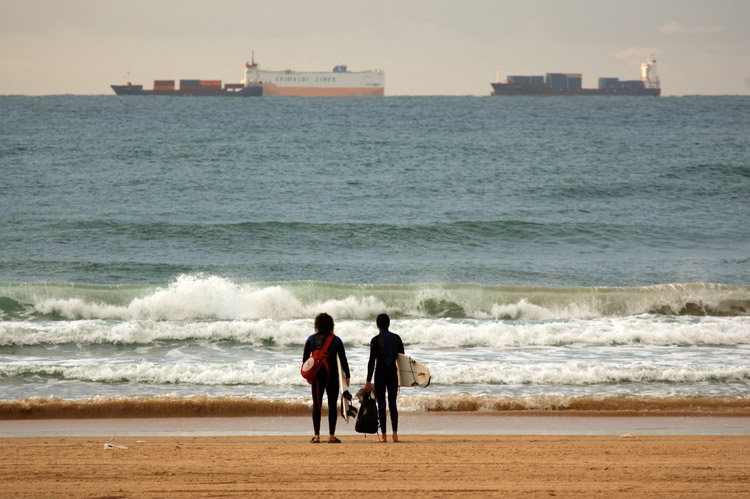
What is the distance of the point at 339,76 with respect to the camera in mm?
139250

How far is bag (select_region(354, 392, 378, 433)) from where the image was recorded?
289 inches

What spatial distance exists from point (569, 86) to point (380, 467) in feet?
468

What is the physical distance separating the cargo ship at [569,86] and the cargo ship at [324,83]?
2323 cm

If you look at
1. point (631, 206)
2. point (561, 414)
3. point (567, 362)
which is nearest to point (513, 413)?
point (561, 414)

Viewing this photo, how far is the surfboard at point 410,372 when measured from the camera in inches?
292

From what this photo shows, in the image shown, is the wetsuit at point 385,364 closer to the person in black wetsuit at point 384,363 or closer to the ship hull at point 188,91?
the person in black wetsuit at point 384,363

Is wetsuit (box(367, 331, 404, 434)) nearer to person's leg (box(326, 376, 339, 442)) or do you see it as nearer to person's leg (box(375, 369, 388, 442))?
person's leg (box(375, 369, 388, 442))

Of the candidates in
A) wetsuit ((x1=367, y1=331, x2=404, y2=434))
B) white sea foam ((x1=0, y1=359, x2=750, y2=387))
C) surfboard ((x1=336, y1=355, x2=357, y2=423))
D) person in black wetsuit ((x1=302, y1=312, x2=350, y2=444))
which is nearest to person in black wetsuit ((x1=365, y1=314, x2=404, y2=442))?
wetsuit ((x1=367, y1=331, x2=404, y2=434))

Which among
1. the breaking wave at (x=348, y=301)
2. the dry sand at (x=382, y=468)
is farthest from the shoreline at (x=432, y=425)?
the breaking wave at (x=348, y=301)

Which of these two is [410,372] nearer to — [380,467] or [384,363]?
[384,363]

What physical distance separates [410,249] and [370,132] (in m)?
31.4

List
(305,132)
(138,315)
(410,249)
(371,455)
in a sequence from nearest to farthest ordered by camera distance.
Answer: (371,455)
(138,315)
(410,249)
(305,132)

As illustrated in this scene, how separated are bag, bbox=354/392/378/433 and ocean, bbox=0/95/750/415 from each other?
2020 millimetres

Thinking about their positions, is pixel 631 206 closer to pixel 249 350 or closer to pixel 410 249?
pixel 410 249
